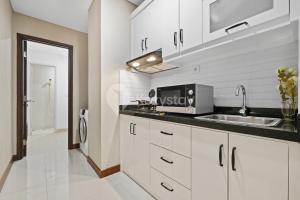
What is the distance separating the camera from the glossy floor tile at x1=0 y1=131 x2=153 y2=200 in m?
1.62

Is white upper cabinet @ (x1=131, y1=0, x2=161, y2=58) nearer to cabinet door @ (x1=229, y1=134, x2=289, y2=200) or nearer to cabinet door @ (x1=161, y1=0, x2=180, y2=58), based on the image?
cabinet door @ (x1=161, y1=0, x2=180, y2=58)

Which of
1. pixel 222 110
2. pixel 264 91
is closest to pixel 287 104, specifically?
pixel 264 91

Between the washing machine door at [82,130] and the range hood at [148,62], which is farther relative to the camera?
the washing machine door at [82,130]

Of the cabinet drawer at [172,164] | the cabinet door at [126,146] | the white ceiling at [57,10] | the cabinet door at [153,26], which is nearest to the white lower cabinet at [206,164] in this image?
the cabinet drawer at [172,164]

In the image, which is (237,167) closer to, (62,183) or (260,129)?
(260,129)

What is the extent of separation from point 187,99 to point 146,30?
118 cm

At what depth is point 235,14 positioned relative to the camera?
1162 mm

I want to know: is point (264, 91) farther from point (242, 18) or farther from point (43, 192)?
point (43, 192)

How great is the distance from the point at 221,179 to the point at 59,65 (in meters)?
5.45

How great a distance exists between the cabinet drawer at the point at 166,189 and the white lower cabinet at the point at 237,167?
0.36 feet

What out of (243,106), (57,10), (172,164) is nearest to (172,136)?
(172,164)

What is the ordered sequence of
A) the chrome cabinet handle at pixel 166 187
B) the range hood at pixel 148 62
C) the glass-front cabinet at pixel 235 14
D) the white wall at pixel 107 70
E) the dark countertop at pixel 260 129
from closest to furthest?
the dark countertop at pixel 260 129
the glass-front cabinet at pixel 235 14
the chrome cabinet handle at pixel 166 187
the range hood at pixel 148 62
the white wall at pixel 107 70

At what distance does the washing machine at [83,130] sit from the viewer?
9.18 feet

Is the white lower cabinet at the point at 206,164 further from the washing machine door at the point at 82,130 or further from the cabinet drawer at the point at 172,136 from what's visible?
the washing machine door at the point at 82,130
